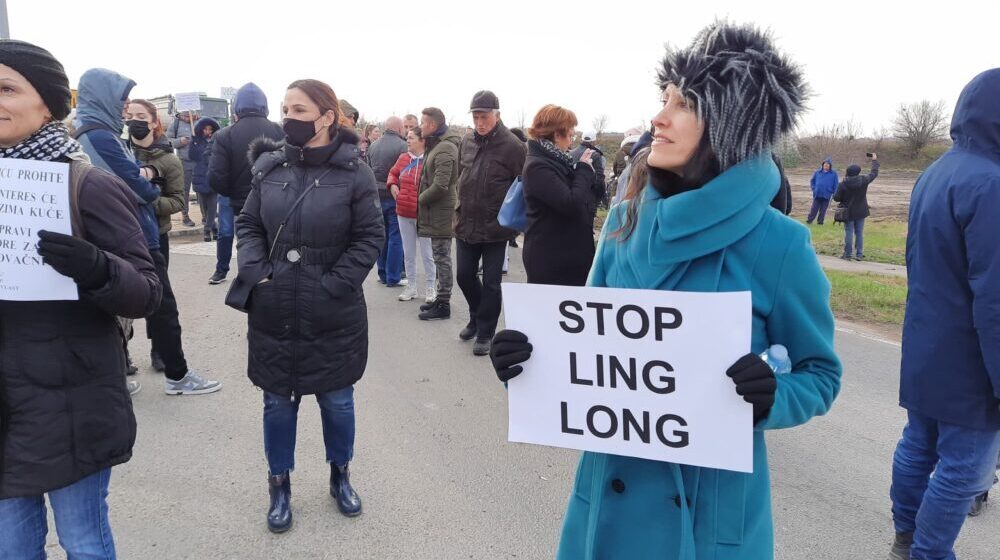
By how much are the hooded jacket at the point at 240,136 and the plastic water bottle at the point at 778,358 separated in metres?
5.30

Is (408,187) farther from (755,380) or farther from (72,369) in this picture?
(755,380)

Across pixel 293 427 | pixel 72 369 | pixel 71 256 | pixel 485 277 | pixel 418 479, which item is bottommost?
pixel 418 479

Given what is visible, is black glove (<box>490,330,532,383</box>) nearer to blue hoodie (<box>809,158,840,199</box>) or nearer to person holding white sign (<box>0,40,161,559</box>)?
person holding white sign (<box>0,40,161,559</box>)

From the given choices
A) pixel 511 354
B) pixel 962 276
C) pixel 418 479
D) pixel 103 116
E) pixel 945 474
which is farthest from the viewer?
pixel 103 116

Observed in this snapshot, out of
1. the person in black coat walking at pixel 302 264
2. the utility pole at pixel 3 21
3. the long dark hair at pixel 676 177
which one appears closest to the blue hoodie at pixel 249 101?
the person in black coat walking at pixel 302 264

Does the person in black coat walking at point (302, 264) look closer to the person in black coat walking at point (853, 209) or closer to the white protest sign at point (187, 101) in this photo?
the person in black coat walking at point (853, 209)

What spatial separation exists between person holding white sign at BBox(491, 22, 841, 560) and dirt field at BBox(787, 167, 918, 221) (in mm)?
14121

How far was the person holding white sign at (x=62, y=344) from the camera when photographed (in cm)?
194

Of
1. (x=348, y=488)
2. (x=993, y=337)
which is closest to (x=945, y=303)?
(x=993, y=337)

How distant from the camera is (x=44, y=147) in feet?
6.51

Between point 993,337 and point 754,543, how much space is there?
140cm

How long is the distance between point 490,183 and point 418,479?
112 inches

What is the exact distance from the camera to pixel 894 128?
5616 centimetres

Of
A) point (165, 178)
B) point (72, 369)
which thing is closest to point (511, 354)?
point (72, 369)
